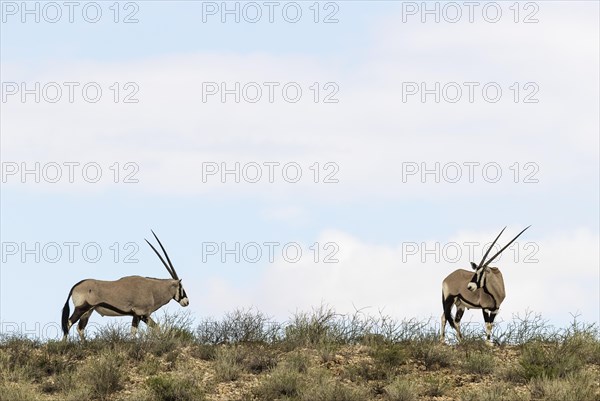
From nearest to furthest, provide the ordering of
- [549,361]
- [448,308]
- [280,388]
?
[280,388] → [549,361] → [448,308]

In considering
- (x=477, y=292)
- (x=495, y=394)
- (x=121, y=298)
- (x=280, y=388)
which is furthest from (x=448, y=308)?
(x=280, y=388)

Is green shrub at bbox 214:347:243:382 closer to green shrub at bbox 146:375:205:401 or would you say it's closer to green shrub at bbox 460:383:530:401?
green shrub at bbox 146:375:205:401

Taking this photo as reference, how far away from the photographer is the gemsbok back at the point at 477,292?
2300 cm

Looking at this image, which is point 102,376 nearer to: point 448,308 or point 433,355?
point 433,355

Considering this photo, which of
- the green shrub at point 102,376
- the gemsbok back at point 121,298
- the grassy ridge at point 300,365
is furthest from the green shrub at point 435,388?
the gemsbok back at point 121,298

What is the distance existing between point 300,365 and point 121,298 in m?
6.29

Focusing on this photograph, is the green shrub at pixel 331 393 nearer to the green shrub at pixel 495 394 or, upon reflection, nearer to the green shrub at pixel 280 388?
the green shrub at pixel 280 388

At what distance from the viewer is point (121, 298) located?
2248cm

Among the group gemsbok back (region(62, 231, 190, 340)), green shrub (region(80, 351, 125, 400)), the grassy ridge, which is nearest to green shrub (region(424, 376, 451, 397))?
the grassy ridge

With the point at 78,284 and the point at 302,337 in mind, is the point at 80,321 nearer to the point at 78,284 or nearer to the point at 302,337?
the point at 78,284

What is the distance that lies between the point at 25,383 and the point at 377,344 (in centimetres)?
579

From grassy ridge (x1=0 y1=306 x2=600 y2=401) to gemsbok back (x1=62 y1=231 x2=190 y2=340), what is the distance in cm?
263

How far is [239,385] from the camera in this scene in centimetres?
1703

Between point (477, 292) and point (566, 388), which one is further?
point (477, 292)
